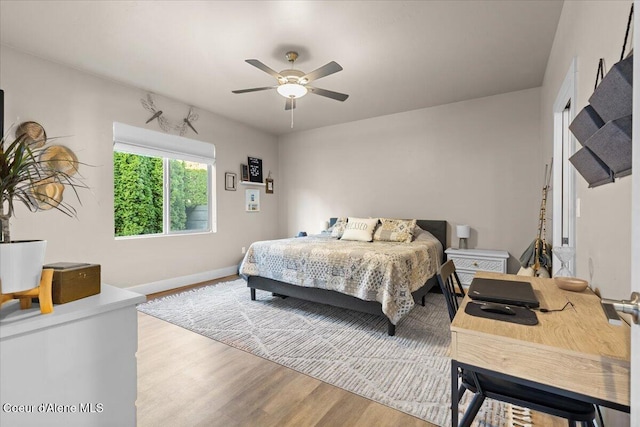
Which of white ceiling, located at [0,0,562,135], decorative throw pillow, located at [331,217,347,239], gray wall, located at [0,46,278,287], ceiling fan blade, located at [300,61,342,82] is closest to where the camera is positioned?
white ceiling, located at [0,0,562,135]

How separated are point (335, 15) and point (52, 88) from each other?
3.12 m

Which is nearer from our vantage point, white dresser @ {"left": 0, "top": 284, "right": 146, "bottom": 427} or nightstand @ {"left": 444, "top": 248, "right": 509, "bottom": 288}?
white dresser @ {"left": 0, "top": 284, "right": 146, "bottom": 427}

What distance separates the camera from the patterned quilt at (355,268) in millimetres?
2684

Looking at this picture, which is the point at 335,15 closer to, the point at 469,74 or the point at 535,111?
the point at 469,74

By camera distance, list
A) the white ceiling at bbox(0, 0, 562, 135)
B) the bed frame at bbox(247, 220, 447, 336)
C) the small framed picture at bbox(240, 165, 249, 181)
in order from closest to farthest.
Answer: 1. the white ceiling at bbox(0, 0, 562, 135)
2. the bed frame at bbox(247, 220, 447, 336)
3. the small framed picture at bbox(240, 165, 249, 181)

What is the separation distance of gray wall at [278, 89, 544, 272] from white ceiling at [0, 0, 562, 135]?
467 millimetres

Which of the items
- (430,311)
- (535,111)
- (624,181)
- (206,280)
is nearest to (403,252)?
(430,311)

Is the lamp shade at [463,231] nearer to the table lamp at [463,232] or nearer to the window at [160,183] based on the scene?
the table lamp at [463,232]

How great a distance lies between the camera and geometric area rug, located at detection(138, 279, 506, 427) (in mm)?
1861

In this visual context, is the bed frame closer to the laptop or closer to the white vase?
the laptop

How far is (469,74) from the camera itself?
344 centimetres

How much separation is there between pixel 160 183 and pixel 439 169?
4150 millimetres

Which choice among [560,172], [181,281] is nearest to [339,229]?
[181,281]

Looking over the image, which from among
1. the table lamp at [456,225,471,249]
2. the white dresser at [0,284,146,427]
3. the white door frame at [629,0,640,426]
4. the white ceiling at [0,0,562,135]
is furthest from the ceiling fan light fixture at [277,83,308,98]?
the table lamp at [456,225,471,249]
